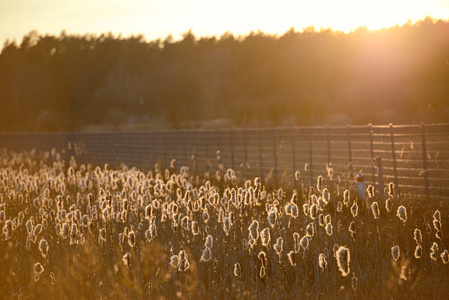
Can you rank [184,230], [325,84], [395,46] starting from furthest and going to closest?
[325,84] < [395,46] < [184,230]

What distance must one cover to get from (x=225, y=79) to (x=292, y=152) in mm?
58790

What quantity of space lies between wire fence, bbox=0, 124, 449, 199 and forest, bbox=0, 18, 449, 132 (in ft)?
59.1

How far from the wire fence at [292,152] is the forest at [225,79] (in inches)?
710

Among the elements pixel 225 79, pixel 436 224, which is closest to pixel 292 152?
pixel 436 224

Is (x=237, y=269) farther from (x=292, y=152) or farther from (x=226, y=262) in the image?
(x=292, y=152)

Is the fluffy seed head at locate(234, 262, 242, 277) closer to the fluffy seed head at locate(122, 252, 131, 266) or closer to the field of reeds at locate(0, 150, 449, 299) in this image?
the field of reeds at locate(0, 150, 449, 299)

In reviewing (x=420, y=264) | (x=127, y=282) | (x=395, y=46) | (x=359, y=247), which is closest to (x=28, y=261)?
(x=127, y=282)

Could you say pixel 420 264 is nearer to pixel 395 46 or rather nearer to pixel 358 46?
pixel 395 46

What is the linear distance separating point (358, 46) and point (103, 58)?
34045 mm

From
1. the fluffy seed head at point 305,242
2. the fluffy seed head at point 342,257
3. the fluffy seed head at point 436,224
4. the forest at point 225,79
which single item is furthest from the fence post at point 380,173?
the forest at point 225,79

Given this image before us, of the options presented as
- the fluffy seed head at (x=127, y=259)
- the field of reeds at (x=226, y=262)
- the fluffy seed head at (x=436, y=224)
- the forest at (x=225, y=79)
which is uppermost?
the forest at (x=225, y=79)

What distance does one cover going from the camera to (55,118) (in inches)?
3014

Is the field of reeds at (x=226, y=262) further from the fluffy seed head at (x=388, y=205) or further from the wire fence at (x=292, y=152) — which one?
the wire fence at (x=292, y=152)

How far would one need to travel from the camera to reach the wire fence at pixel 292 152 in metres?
15.1
